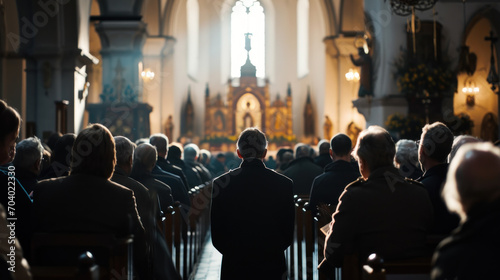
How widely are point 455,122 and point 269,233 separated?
397 inches

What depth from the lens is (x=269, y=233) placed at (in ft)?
15.7

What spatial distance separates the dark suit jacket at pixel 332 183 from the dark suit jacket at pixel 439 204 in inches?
63.6

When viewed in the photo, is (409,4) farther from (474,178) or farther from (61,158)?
(474,178)

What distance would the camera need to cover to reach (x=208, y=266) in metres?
8.73

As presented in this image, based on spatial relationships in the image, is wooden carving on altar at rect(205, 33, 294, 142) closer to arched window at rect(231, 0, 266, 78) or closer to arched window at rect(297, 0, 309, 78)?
arched window at rect(297, 0, 309, 78)

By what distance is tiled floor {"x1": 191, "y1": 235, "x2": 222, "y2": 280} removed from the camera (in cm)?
796

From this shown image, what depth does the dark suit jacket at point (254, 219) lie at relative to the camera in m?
4.78

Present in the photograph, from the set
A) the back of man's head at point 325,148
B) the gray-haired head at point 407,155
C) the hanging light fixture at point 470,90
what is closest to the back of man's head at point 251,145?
the gray-haired head at point 407,155

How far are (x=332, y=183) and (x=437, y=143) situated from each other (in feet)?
5.47

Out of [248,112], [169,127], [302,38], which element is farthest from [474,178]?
[302,38]

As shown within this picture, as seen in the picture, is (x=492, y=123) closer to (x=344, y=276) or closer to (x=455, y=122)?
(x=455, y=122)

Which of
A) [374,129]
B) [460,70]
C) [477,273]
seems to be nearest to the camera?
[477,273]

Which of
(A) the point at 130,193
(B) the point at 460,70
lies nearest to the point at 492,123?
(B) the point at 460,70

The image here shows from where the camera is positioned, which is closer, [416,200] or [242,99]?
[416,200]
